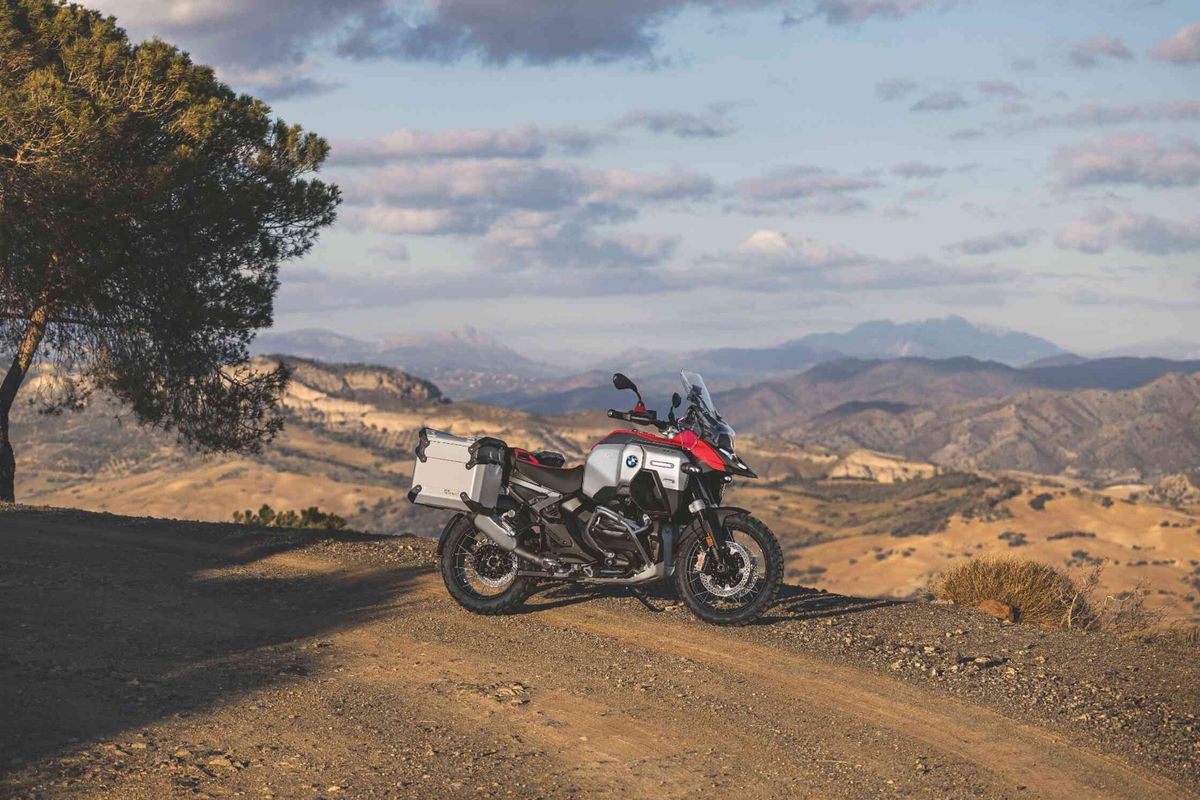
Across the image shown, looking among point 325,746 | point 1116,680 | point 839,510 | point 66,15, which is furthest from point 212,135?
point 839,510

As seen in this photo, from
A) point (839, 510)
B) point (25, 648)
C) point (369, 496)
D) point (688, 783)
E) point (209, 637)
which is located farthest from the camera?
point (839, 510)

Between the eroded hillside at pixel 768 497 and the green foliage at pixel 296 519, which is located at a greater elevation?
the green foliage at pixel 296 519

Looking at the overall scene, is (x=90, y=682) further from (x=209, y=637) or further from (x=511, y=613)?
(x=511, y=613)

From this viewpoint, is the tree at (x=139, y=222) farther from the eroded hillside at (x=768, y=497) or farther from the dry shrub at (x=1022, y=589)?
the eroded hillside at (x=768, y=497)

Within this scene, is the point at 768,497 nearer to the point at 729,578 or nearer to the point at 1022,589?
the point at 1022,589

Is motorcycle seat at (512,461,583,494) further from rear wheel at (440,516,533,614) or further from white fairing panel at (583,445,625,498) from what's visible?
rear wheel at (440,516,533,614)

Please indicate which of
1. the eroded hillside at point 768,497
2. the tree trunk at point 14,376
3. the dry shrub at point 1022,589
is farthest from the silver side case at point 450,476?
the eroded hillside at point 768,497

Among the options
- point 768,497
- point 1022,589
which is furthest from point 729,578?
point 768,497

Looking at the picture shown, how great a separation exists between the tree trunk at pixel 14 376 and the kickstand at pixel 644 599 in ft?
48.7

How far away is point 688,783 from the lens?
6.99 m

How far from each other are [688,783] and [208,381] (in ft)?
59.9

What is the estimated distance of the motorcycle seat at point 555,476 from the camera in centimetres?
1107

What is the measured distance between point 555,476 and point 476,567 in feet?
4.11

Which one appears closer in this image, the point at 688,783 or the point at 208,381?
the point at 688,783
